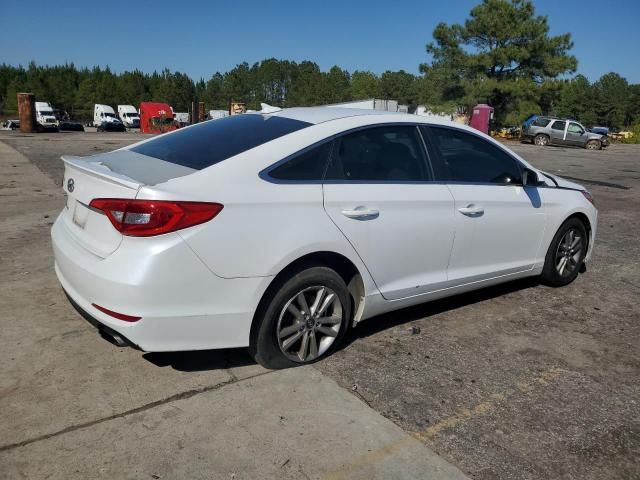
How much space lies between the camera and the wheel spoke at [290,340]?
3.28m

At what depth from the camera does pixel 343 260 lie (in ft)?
11.3

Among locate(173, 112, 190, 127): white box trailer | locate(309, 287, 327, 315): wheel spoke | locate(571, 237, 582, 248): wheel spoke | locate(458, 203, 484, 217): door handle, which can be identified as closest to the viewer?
locate(309, 287, 327, 315): wheel spoke

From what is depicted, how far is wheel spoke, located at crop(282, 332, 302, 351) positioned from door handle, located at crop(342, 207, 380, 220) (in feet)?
2.52

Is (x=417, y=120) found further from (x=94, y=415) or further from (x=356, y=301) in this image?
(x=94, y=415)

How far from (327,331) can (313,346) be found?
0.42ft

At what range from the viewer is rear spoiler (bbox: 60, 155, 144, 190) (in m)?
2.86

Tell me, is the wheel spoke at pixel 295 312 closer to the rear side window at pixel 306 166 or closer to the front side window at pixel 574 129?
the rear side window at pixel 306 166

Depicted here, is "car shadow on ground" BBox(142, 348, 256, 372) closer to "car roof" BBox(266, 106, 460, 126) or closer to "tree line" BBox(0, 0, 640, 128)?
"car roof" BBox(266, 106, 460, 126)

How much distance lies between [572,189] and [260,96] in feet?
460

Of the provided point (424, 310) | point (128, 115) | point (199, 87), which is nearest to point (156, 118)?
point (128, 115)

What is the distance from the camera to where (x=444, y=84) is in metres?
47.0

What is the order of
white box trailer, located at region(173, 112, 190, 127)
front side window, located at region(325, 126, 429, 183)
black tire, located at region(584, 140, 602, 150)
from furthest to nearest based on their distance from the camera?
white box trailer, located at region(173, 112, 190, 127)
black tire, located at region(584, 140, 602, 150)
front side window, located at region(325, 126, 429, 183)

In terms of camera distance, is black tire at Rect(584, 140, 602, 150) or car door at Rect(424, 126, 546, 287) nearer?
car door at Rect(424, 126, 546, 287)

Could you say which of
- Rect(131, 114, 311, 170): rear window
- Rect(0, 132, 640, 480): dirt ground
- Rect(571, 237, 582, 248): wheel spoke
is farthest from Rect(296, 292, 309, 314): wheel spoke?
Rect(571, 237, 582, 248): wheel spoke
